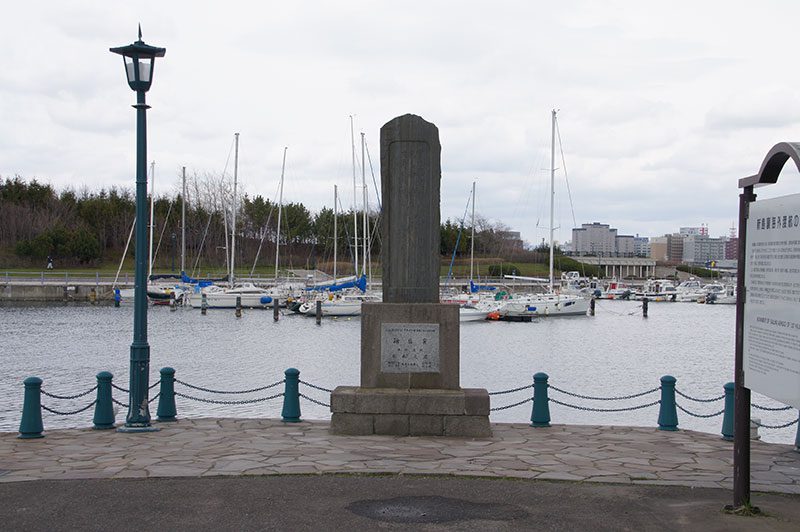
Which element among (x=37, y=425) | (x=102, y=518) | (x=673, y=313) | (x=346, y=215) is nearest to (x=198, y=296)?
(x=346, y=215)

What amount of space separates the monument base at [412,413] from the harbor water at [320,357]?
9366mm

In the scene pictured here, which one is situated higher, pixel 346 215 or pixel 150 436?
pixel 346 215

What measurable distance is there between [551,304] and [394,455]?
57.5m

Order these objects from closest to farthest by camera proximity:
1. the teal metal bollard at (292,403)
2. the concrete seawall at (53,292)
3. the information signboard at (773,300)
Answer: the information signboard at (773,300) < the teal metal bollard at (292,403) < the concrete seawall at (53,292)

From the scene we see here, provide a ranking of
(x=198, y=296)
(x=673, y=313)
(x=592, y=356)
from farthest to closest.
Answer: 1. (x=673, y=313)
2. (x=198, y=296)
3. (x=592, y=356)

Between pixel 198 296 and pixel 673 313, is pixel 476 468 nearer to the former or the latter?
pixel 198 296

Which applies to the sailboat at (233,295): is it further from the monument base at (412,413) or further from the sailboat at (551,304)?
the monument base at (412,413)

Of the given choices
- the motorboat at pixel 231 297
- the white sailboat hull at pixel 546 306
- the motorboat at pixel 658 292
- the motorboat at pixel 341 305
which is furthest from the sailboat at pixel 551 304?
the motorboat at pixel 658 292

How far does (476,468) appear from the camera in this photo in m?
9.91

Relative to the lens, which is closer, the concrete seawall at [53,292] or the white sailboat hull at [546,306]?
the white sailboat hull at [546,306]

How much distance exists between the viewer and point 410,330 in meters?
12.1

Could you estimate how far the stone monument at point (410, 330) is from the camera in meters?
12.0

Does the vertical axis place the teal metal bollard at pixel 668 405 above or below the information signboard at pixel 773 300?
below

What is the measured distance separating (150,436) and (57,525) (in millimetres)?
4750
